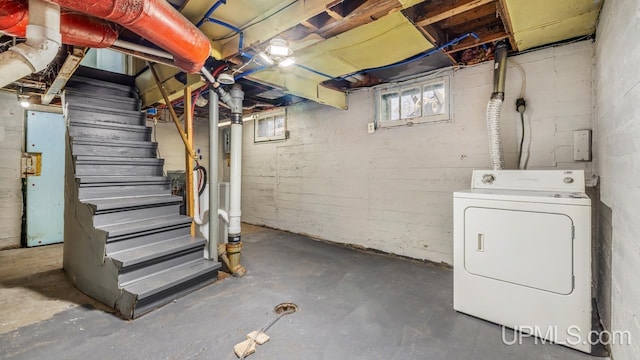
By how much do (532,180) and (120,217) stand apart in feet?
11.6

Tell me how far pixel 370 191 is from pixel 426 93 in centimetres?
140

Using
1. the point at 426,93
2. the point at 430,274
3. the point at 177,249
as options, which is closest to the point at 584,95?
the point at 426,93

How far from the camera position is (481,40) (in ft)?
7.70

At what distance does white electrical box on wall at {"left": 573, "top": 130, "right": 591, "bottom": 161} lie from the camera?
86.0 inches

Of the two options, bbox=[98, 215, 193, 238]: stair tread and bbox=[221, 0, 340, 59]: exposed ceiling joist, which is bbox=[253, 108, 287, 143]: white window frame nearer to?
bbox=[221, 0, 340, 59]: exposed ceiling joist

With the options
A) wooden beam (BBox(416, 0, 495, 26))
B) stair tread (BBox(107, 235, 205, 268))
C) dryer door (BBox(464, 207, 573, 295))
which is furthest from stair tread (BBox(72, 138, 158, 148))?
dryer door (BBox(464, 207, 573, 295))

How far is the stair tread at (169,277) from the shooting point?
2.02 m

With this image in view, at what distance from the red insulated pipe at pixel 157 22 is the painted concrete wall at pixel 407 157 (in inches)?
91.3

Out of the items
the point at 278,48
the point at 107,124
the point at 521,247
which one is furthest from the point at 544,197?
the point at 107,124

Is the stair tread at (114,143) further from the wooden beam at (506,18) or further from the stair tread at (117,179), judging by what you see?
the wooden beam at (506,18)

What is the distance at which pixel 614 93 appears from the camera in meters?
1.49

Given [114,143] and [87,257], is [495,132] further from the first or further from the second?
[114,143]

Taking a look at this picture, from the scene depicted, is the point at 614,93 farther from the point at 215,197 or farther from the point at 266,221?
the point at 266,221

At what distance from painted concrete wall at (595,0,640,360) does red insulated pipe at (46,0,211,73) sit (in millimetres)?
2381
